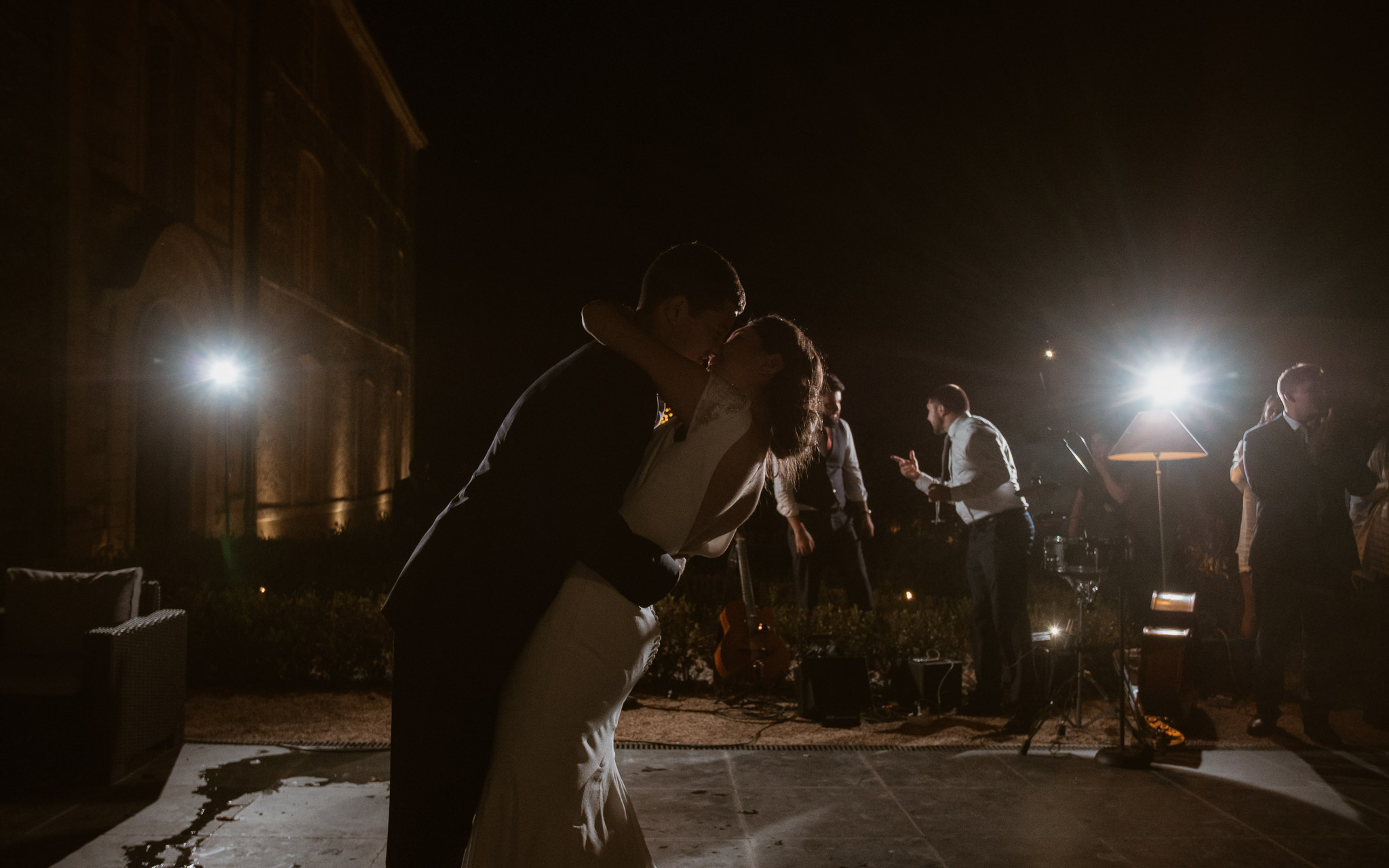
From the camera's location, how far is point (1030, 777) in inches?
175

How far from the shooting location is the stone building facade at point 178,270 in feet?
28.8

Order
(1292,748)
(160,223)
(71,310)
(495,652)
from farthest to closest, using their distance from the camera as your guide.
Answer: (160,223)
(71,310)
(1292,748)
(495,652)

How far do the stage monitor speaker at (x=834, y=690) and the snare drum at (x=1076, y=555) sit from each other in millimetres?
1436

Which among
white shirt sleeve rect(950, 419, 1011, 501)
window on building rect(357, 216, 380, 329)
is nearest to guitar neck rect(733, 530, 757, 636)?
white shirt sleeve rect(950, 419, 1011, 501)

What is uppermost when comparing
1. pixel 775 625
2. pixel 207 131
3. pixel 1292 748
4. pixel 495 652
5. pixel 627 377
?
pixel 207 131

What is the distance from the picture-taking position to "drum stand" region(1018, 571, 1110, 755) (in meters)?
4.78

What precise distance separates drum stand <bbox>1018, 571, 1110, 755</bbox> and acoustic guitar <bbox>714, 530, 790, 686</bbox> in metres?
1.64

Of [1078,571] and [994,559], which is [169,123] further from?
[1078,571]

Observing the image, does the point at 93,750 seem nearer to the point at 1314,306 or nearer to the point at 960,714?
the point at 960,714

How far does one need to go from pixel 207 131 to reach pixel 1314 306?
615 inches

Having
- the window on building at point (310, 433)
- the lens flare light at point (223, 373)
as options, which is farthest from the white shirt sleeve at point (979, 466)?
the window on building at point (310, 433)

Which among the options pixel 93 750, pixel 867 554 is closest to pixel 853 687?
pixel 93 750

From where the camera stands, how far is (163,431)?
1172cm

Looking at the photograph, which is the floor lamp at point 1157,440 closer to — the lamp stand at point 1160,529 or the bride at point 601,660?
the lamp stand at point 1160,529
